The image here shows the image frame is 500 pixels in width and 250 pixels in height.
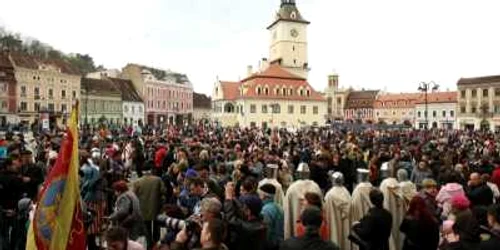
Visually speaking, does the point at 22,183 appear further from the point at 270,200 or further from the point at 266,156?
the point at 266,156

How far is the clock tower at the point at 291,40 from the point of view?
3994 inches

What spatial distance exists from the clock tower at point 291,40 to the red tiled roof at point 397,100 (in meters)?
29.2

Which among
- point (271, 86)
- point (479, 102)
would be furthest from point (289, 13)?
point (479, 102)

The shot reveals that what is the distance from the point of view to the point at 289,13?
103 meters

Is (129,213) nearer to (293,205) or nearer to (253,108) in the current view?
(293,205)

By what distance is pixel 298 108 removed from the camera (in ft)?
293

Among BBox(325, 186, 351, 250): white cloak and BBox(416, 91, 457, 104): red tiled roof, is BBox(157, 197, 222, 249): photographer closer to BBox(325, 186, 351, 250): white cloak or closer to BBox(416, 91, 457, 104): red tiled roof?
BBox(325, 186, 351, 250): white cloak

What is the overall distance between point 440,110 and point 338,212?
350 ft

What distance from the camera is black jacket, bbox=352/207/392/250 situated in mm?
7055

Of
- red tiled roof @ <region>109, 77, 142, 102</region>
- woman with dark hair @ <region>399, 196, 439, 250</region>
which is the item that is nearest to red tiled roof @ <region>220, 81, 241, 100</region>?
red tiled roof @ <region>109, 77, 142, 102</region>

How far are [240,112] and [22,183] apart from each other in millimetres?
78435

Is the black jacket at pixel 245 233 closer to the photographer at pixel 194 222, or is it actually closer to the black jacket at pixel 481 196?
the photographer at pixel 194 222

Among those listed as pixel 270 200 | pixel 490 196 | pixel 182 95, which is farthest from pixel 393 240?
pixel 182 95

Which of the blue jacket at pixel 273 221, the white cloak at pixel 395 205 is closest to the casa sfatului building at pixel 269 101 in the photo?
the white cloak at pixel 395 205
